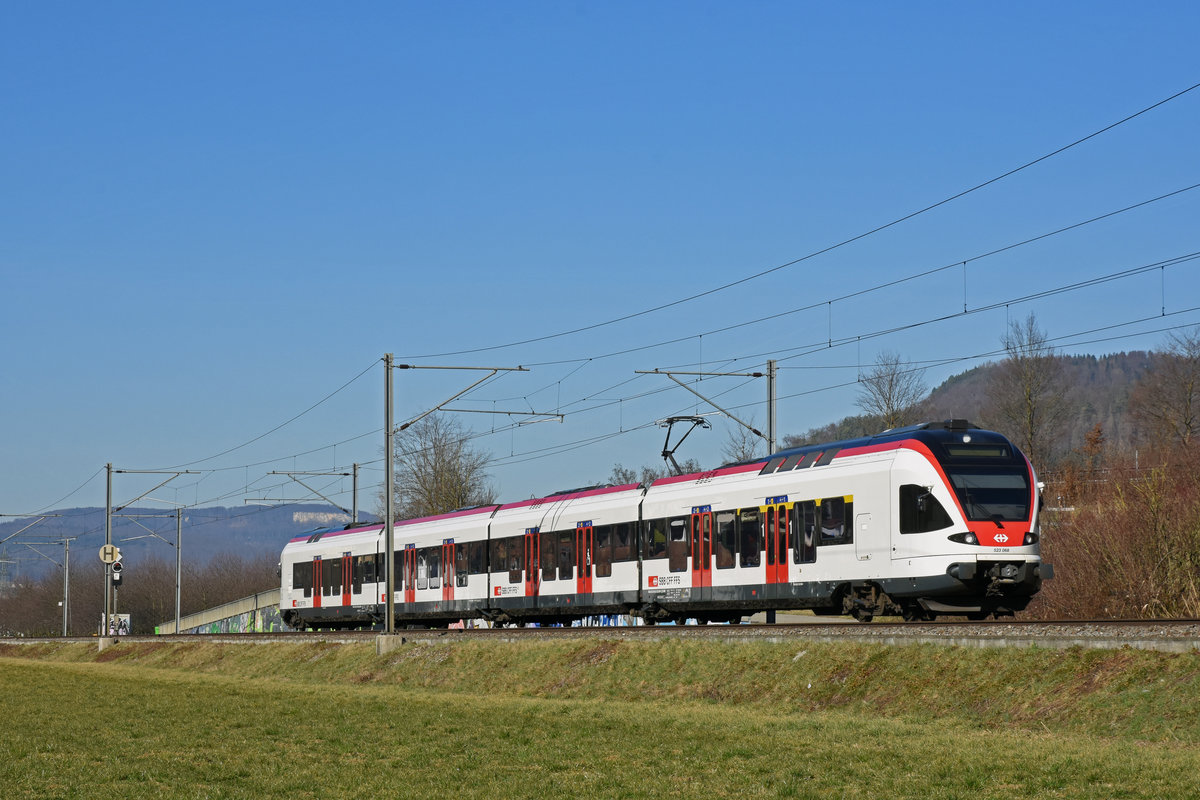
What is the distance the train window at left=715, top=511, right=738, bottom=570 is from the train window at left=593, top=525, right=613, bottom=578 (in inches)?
216

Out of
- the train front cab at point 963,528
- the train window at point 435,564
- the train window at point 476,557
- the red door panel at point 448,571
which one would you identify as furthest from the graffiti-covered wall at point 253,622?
the train front cab at point 963,528

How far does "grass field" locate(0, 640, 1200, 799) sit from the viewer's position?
15.6 meters

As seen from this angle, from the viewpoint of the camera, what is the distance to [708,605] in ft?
112

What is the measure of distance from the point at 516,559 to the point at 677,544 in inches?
360


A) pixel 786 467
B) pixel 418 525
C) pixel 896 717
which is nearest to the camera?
pixel 896 717

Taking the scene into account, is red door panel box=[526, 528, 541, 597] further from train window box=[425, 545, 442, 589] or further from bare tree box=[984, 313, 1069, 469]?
bare tree box=[984, 313, 1069, 469]

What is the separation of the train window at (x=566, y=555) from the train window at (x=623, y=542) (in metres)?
2.31

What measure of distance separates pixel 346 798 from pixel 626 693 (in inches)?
518

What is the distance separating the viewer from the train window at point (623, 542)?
123 feet

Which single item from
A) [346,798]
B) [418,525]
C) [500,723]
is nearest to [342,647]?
[418,525]

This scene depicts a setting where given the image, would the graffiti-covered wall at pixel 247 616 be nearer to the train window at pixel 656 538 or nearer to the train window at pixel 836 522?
the train window at pixel 656 538

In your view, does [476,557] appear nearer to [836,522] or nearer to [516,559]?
[516,559]

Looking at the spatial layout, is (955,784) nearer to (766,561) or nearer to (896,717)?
(896,717)

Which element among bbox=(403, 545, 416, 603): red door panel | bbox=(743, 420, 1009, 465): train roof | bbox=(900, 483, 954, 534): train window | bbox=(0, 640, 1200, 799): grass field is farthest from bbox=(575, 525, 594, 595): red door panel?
bbox=(900, 483, 954, 534): train window
